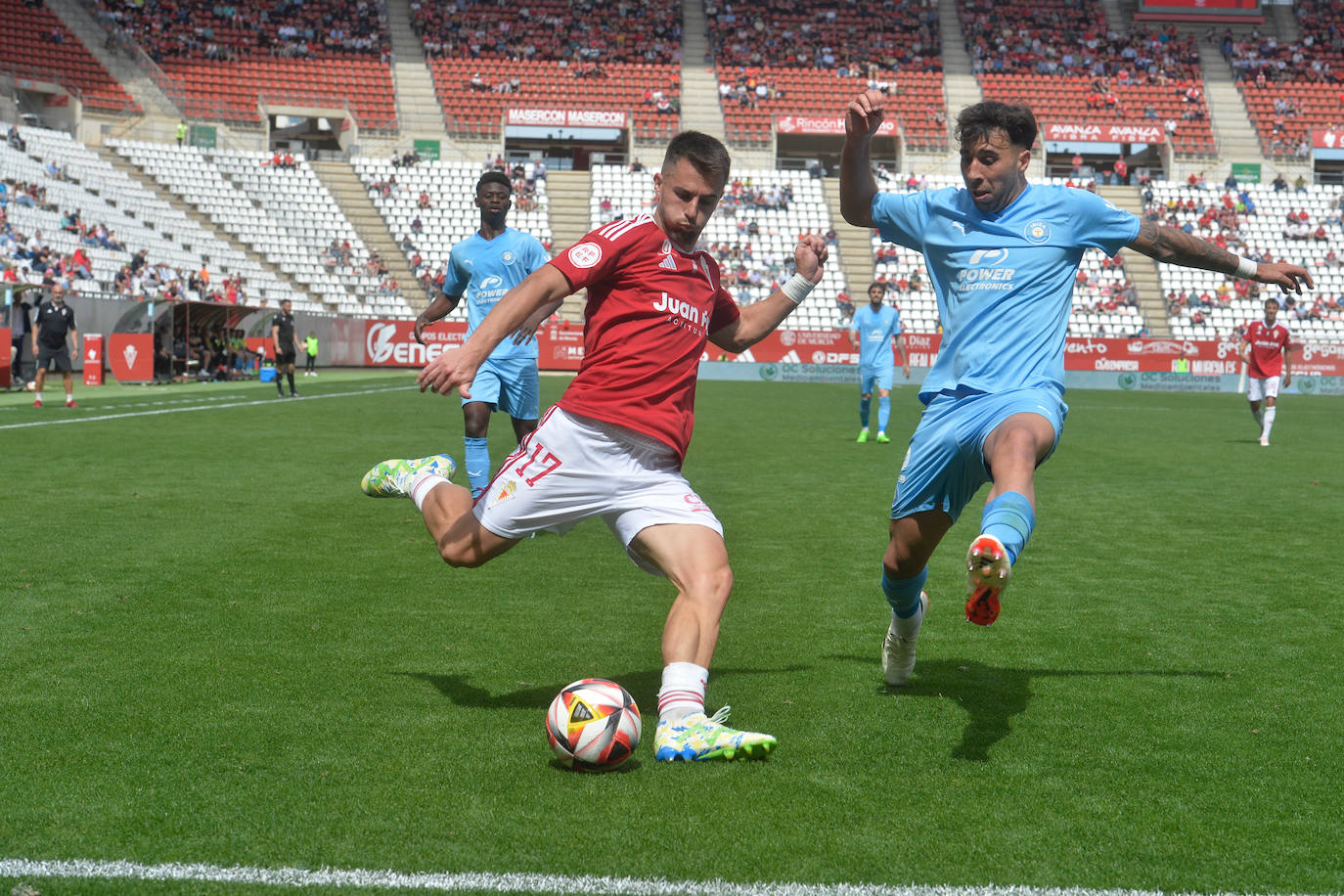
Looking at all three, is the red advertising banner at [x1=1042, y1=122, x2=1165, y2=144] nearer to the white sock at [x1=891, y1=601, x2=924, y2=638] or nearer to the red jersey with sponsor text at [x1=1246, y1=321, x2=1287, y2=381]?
the red jersey with sponsor text at [x1=1246, y1=321, x2=1287, y2=381]

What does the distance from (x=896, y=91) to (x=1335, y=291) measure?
19.3 m

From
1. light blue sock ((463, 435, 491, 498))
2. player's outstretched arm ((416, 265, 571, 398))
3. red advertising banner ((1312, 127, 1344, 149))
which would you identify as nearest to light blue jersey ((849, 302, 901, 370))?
light blue sock ((463, 435, 491, 498))

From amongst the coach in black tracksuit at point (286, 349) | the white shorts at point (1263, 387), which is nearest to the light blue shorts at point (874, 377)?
the white shorts at point (1263, 387)

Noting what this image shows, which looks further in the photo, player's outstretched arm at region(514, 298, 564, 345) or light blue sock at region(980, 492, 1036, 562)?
player's outstretched arm at region(514, 298, 564, 345)

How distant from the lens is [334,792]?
3.56 meters

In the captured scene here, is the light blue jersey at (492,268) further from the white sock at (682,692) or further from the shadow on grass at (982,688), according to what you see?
the white sock at (682,692)

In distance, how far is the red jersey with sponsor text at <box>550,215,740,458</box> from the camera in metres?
4.38

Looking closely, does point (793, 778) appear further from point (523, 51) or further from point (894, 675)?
point (523, 51)

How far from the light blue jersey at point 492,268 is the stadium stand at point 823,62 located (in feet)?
141

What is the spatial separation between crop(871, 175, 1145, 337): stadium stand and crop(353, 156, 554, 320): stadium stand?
12964 millimetres

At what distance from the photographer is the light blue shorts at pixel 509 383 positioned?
9.34 meters

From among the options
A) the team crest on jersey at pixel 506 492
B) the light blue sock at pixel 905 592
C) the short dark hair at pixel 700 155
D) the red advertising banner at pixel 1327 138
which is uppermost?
the red advertising banner at pixel 1327 138

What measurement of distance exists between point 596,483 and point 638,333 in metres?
0.56

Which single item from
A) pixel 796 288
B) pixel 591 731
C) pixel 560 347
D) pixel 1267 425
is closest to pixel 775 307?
pixel 796 288
